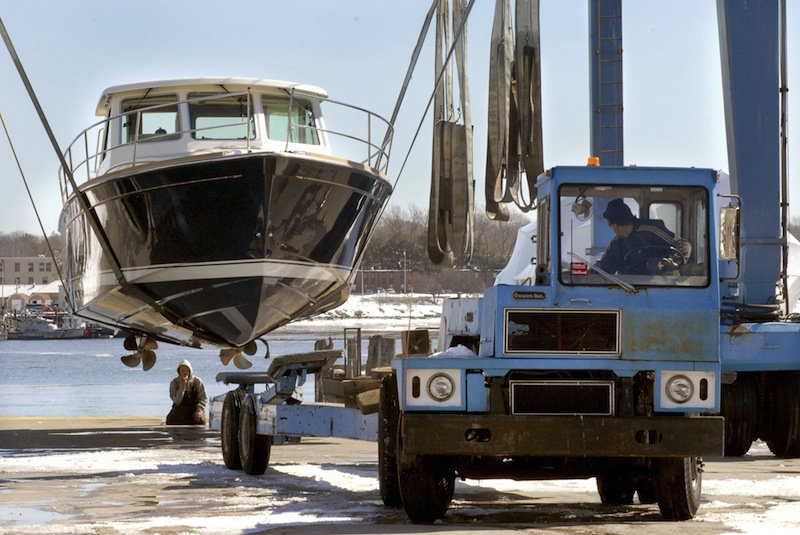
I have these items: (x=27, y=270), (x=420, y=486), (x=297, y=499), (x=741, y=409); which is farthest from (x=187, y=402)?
(x=27, y=270)

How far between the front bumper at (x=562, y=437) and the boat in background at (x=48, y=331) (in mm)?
105883

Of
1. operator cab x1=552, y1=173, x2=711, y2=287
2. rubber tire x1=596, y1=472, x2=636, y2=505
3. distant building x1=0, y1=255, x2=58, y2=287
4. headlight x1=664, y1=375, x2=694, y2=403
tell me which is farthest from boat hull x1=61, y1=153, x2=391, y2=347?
distant building x1=0, y1=255, x2=58, y2=287

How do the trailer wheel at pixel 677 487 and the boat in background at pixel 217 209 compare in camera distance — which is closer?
the trailer wheel at pixel 677 487

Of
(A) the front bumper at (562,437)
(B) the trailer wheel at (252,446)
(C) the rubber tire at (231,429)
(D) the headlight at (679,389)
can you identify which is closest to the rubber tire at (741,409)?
(B) the trailer wheel at (252,446)

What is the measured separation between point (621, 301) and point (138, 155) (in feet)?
23.9

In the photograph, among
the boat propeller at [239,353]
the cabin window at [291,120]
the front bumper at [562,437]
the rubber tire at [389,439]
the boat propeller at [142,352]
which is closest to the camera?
the front bumper at [562,437]

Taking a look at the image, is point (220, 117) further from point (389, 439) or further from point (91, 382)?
point (91, 382)

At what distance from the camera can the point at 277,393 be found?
11836 millimetres

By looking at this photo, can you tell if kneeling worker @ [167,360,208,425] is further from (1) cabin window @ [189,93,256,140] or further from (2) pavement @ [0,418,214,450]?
(1) cabin window @ [189,93,256,140]

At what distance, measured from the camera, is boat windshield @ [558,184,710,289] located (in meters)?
8.19

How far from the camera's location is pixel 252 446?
11812mm

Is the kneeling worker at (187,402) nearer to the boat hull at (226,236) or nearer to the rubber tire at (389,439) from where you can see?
the boat hull at (226,236)

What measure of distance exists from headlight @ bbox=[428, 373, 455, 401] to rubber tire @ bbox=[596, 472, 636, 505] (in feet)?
6.44

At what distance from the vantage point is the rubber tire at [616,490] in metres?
9.50
